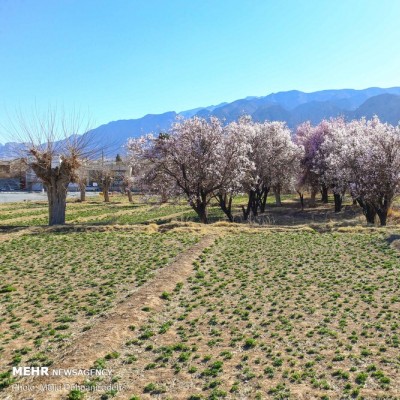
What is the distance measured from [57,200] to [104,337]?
79.7 ft

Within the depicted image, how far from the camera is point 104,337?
36.1 feet

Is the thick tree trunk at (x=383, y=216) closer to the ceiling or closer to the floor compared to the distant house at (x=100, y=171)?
closer to the floor

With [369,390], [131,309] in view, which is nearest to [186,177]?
[131,309]

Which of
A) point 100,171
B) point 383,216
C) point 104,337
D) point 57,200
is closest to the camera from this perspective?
point 104,337

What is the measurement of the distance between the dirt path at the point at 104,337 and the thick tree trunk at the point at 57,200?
60.5 feet

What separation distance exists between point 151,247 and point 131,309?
10.6m

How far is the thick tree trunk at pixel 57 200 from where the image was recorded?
32.8 metres

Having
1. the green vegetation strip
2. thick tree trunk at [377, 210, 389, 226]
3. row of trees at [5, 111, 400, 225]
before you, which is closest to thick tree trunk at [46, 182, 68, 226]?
row of trees at [5, 111, 400, 225]

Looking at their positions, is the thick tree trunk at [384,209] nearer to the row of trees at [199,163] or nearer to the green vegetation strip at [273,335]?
the row of trees at [199,163]

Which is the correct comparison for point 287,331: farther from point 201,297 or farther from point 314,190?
point 314,190

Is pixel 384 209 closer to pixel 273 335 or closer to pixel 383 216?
pixel 383 216

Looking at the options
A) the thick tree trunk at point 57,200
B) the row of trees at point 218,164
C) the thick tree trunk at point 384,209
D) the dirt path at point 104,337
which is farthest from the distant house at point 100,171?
the thick tree trunk at point 384,209

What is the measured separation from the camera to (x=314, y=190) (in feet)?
188

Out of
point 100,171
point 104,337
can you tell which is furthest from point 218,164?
point 100,171
